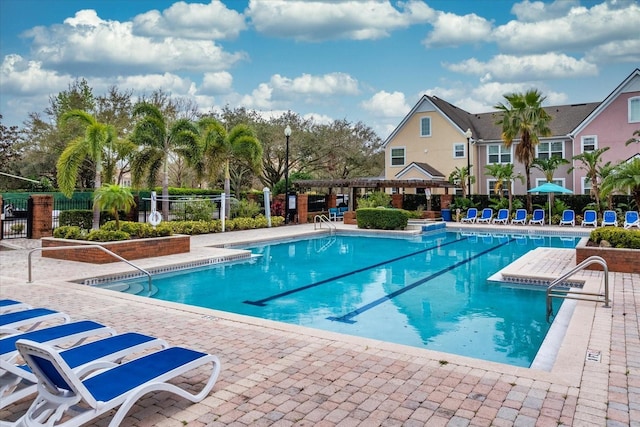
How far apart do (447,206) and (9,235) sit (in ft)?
A: 70.3

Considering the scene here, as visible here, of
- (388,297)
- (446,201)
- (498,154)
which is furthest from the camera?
(498,154)

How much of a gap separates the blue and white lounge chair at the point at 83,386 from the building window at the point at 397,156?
34557mm

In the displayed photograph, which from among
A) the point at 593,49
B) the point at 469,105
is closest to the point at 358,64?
the point at 593,49

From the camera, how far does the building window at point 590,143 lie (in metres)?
30.6

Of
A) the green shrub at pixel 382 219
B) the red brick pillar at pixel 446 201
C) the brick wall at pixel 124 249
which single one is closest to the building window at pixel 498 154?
the red brick pillar at pixel 446 201

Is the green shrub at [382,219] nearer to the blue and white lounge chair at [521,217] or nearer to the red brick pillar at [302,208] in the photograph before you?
the red brick pillar at [302,208]

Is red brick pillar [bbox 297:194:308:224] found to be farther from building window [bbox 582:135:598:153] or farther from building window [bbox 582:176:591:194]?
building window [bbox 582:135:598:153]

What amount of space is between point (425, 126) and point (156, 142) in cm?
2176

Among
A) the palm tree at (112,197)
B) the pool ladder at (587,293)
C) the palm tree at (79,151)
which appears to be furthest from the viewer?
the palm tree at (79,151)

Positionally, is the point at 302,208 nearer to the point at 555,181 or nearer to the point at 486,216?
the point at 486,216

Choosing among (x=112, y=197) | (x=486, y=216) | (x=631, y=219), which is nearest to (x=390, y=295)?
(x=112, y=197)

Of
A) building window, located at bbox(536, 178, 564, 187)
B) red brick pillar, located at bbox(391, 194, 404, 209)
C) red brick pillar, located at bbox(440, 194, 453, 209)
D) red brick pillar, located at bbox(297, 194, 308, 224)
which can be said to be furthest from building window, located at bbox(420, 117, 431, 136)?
red brick pillar, located at bbox(297, 194, 308, 224)

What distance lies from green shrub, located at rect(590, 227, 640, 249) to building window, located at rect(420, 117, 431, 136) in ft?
83.9

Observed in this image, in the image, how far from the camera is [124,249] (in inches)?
478
